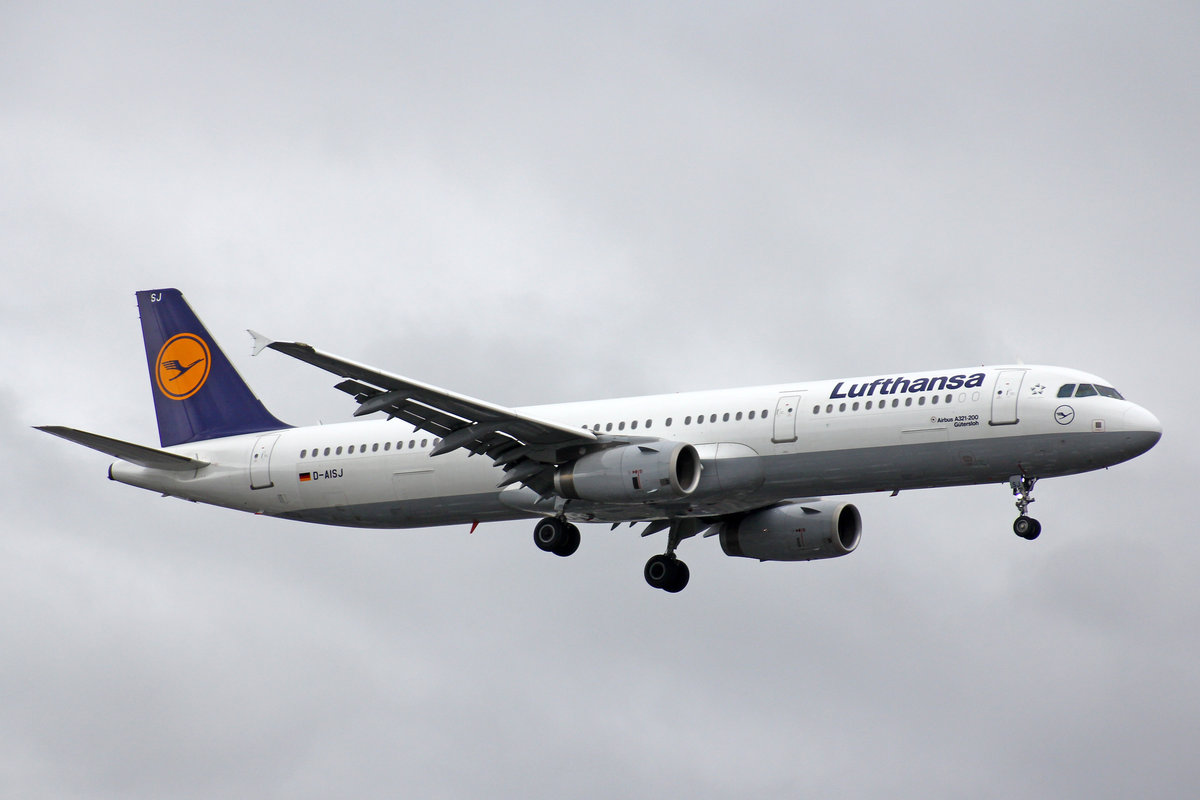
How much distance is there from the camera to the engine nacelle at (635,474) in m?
42.0

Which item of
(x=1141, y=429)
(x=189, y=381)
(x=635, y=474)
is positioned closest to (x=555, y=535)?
(x=635, y=474)

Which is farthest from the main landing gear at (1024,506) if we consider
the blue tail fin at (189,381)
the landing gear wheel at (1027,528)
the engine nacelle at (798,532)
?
the blue tail fin at (189,381)

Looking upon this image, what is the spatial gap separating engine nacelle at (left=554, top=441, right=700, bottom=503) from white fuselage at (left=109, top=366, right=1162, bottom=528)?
28.1 inches

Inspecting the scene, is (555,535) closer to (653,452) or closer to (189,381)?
(653,452)

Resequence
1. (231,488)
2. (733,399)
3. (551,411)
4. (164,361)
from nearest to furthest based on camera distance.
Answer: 1. (733,399)
2. (551,411)
3. (231,488)
4. (164,361)

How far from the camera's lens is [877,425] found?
41438 mm

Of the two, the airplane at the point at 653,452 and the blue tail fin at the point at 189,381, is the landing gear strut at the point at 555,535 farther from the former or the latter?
the blue tail fin at the point at 189,381

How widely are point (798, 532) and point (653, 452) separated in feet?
25.9

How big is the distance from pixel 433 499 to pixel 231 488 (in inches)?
281

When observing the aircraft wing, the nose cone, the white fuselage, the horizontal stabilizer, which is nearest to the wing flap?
the aircraft wing

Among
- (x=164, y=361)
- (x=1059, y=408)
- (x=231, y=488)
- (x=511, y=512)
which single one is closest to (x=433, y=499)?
(x=511, y=512)

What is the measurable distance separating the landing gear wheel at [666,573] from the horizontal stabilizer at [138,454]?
14.2m

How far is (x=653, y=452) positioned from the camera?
139 feet

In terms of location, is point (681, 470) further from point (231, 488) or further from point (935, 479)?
point (231, 488)
